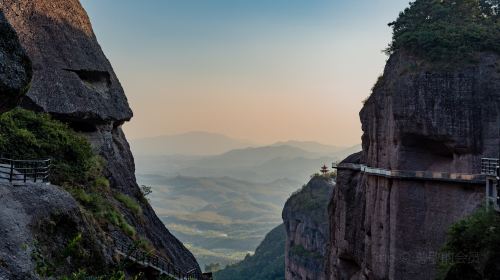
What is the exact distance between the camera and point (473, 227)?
19625 millimetres

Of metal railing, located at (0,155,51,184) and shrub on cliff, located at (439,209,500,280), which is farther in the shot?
shrub on cliff, located at (439,209,500,280)

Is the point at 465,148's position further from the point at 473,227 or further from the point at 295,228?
the point at 295,228

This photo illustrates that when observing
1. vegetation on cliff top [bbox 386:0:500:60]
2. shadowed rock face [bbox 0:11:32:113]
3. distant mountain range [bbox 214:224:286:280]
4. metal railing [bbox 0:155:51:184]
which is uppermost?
vegetation on cliff top [bbox 386:0:500:60]

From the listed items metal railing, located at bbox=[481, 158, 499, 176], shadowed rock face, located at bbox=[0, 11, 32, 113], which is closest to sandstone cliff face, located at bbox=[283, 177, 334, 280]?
metal railing, located at bbox=[481, 158, 499, 176]

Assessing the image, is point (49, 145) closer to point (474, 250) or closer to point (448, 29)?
point (474, 250)

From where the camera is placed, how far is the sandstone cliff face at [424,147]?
2930 centimetres

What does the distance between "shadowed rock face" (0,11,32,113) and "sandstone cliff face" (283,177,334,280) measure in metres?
69.5

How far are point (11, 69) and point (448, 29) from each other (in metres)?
27.5

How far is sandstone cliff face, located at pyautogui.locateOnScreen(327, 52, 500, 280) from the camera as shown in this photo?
96.1 ft

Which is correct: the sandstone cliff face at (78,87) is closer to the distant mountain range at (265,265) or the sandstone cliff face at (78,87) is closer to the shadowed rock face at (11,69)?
the shadowed rock face at (11,69)

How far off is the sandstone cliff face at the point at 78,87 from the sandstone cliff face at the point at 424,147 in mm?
12265

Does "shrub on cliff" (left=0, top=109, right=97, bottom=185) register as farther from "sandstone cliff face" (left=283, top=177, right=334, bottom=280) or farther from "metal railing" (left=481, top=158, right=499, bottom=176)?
"sandstone cliff face" (left=283, top=177, right=334, bottom=280)

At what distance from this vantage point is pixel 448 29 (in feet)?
108

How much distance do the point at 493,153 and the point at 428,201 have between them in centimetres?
451
